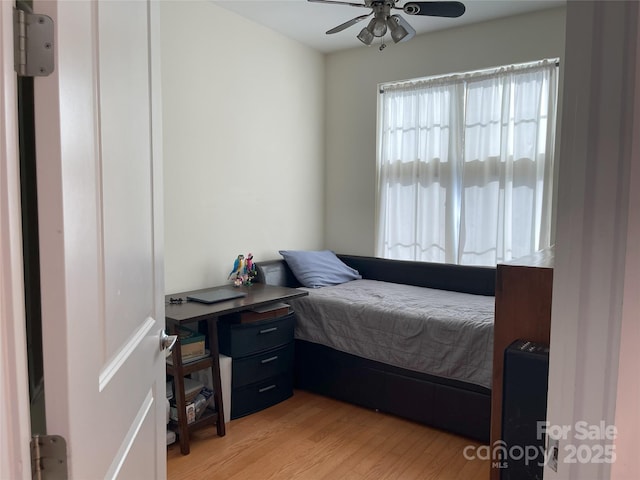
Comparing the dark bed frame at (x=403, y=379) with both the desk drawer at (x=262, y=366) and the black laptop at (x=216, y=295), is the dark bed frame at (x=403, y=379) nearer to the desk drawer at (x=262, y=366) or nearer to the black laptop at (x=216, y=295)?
the desk drawer at (x=262, y=366)

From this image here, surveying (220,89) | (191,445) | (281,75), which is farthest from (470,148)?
(191,445)

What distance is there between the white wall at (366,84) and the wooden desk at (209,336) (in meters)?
1.46

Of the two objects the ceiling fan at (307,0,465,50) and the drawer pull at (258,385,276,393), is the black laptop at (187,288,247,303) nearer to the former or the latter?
the drawer pull at (258,385,276,393)

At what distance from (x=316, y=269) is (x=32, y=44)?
10.2 ft

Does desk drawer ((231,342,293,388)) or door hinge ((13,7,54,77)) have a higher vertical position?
door hinge ((13,7,54,77))

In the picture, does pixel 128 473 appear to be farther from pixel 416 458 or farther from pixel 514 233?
pixel 514 233

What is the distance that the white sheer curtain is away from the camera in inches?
135

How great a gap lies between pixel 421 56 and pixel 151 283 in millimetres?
3283

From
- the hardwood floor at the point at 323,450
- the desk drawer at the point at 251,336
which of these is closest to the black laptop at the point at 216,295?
the desk drawer at the point at 251,336

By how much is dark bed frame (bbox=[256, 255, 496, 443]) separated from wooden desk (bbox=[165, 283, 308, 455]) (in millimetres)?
555

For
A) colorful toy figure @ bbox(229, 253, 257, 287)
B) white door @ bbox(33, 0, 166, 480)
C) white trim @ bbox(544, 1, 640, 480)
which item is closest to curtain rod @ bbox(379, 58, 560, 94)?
colorful toy figure @ bbox(229, 253, 257, 287)

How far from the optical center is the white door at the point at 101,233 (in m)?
0.75

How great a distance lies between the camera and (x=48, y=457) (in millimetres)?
774

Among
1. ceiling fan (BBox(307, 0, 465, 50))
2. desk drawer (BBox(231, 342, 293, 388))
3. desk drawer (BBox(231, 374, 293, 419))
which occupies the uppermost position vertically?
ceiling fan (BBox(307, 0, 465, 50))
